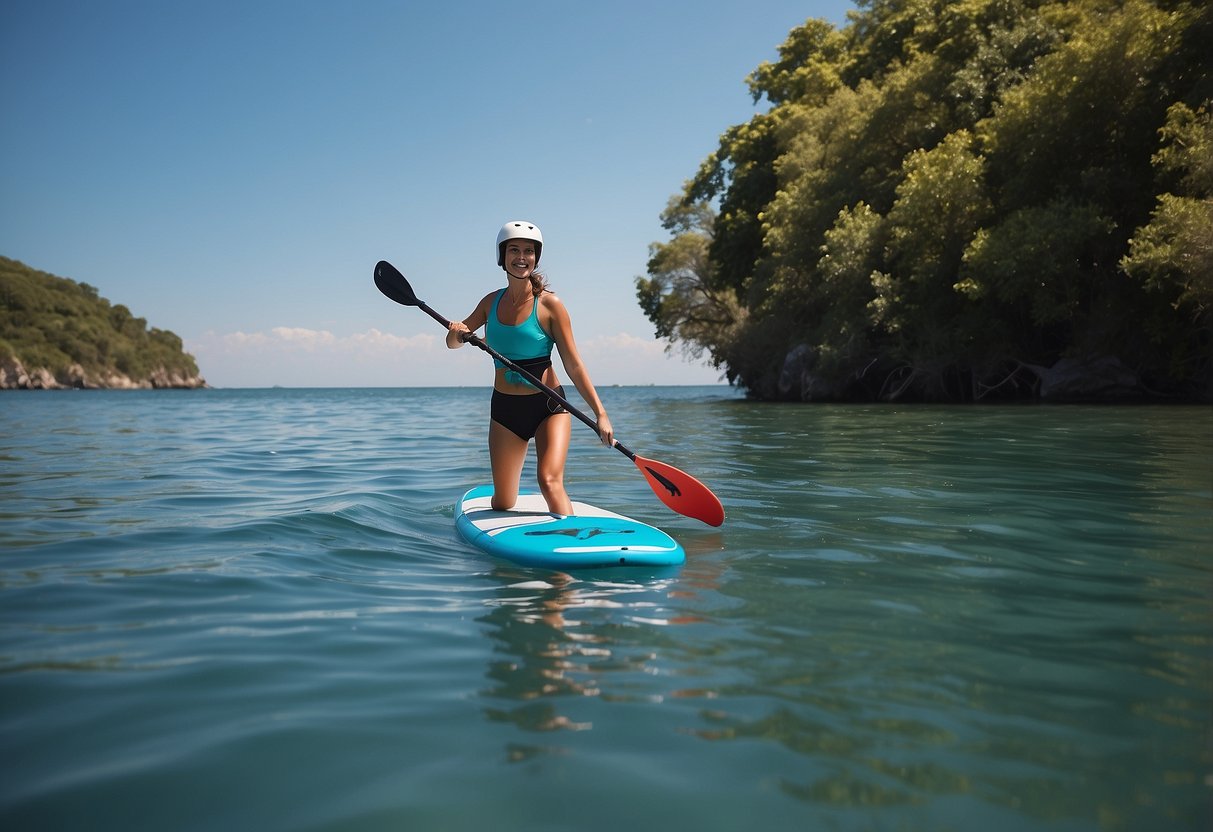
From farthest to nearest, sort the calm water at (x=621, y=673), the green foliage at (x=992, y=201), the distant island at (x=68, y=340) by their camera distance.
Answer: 1. the distant island at (x=68, y=340)
2. the green foliage at (x=992, y=201)
3. the calm water at (x=621, y=673)

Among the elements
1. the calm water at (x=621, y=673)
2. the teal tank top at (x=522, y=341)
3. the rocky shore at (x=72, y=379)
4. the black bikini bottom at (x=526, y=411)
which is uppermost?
the rocky shore at (x=72, y=379)

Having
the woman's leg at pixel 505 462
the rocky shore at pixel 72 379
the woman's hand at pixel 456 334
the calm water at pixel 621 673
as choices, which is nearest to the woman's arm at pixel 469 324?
the woman's hand at pixel 456 334

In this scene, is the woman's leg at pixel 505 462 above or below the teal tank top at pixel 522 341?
below

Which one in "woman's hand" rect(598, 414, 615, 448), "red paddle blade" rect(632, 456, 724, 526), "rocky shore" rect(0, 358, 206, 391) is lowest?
"red paddle blade" rect(632, 456, 724, 526)

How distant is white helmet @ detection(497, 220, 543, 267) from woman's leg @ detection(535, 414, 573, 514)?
1096 millimetres

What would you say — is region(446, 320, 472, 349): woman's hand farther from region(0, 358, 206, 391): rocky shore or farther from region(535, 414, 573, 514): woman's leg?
region(0, 358, 206, 391): rocky shore

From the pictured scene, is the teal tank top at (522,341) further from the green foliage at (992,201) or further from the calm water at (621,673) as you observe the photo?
the green foliage at (992,201)

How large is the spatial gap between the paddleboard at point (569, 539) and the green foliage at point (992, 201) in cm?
1594

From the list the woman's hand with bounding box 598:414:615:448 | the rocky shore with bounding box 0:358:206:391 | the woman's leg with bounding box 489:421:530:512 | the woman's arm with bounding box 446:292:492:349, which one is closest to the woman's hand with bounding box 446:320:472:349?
the woman's arm with bounding box 446:292:492:349

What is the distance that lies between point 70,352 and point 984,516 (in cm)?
10405

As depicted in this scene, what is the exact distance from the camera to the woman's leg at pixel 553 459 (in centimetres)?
540

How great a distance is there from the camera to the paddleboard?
4414 millimetres

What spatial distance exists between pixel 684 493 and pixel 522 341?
155 centimetres

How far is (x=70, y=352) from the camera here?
89562 millimetres
